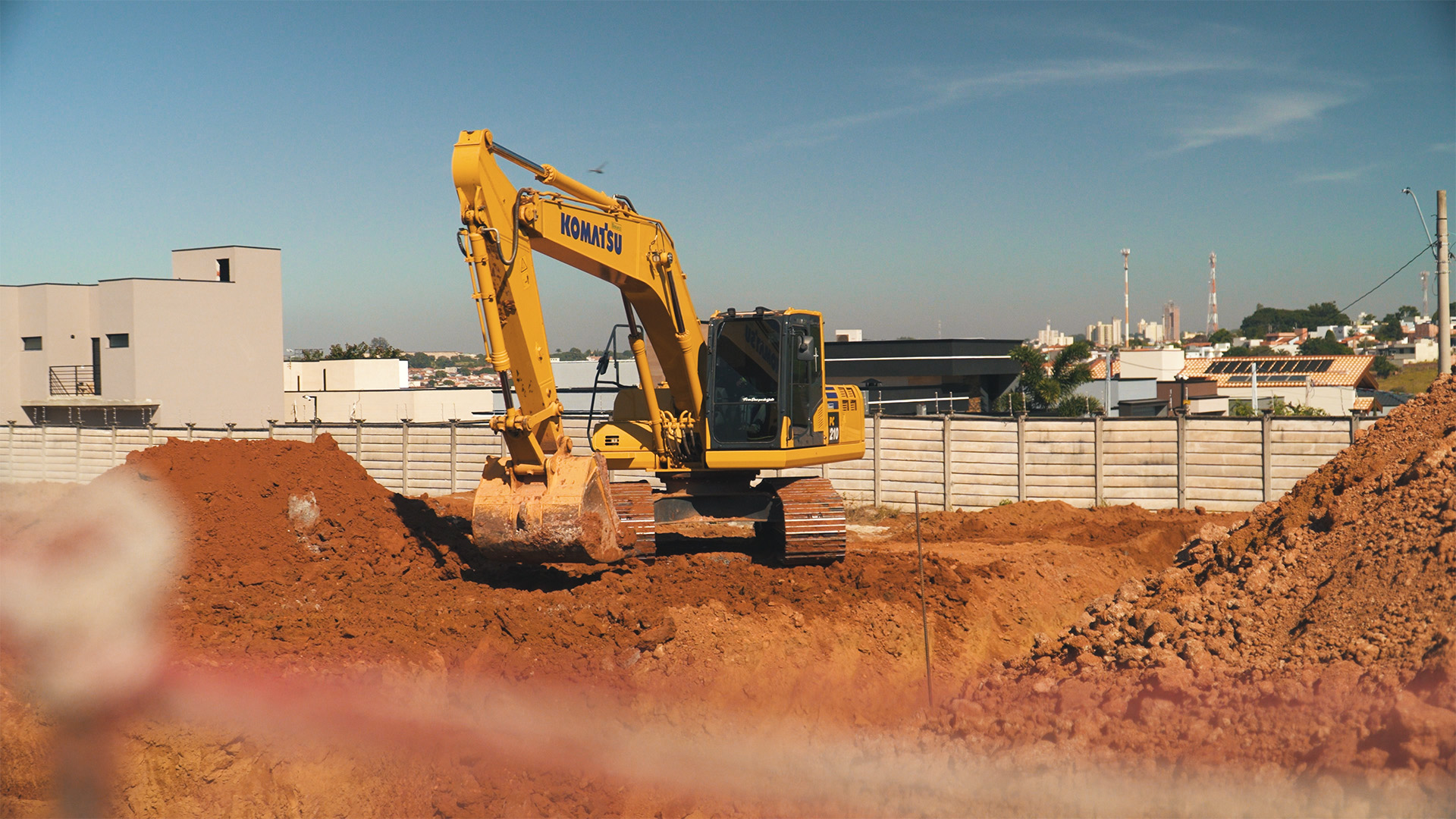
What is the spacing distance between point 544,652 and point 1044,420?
480 inches

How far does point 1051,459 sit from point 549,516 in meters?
11.6

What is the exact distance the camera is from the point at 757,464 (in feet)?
39.2

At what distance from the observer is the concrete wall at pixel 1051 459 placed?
675 inches

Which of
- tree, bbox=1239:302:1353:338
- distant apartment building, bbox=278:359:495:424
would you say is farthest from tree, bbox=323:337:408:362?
tree, bbox=1239:302:1353:338

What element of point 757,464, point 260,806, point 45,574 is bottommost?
point 260,806

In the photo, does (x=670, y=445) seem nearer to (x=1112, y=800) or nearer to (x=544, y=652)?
(x=544, y=652)

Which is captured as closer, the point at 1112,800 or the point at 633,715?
the point at 1112,800

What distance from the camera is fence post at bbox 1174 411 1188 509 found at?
57.7 feet

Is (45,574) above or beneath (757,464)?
beneath

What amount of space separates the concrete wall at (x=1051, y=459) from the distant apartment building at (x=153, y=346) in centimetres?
1705

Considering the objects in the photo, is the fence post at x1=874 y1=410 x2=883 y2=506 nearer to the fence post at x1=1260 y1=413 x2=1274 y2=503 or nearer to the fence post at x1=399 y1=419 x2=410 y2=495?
the fence post at x1=1260 y1=413 x2=1274 y2=503

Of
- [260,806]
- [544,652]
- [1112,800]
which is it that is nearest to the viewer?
[1112,800]

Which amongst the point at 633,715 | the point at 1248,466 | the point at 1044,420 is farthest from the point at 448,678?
the point at 1248,466

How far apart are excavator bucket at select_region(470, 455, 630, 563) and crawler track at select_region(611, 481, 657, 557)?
1.41 meters
